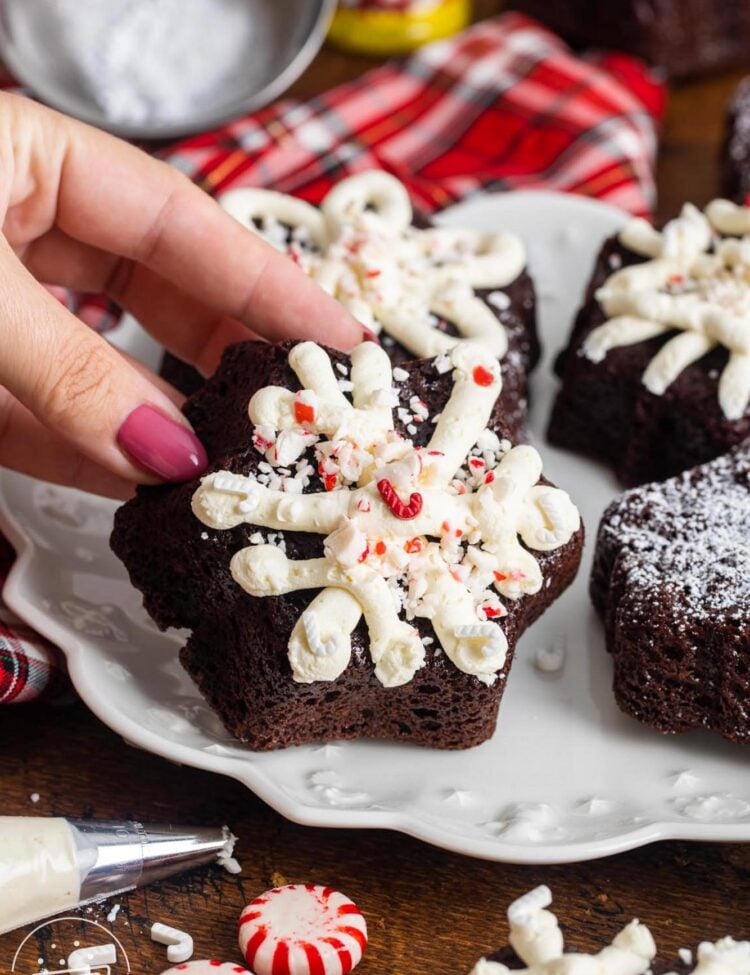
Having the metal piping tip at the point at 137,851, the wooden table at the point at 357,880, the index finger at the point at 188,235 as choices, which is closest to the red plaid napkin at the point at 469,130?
the index finger at the point at 188,235

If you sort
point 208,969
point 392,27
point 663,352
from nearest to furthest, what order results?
point 208,969 < point 663,352 < point 392,27

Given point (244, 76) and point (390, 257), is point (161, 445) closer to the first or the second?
point (390, 257)

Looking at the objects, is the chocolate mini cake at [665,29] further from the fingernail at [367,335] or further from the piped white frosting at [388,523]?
the piped white frosting at [388,523]

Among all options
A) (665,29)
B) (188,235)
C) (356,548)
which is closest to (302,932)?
(356,548)

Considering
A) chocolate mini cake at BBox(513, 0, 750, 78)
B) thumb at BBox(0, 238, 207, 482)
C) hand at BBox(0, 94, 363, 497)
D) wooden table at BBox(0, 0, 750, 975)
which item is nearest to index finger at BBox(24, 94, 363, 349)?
hand at BBox(0, 94, 363, 497)

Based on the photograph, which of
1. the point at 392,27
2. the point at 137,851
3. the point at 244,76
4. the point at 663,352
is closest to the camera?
the point at 137,851

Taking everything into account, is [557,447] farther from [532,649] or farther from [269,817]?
[269,817]

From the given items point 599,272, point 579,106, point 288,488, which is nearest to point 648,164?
point 579,106
